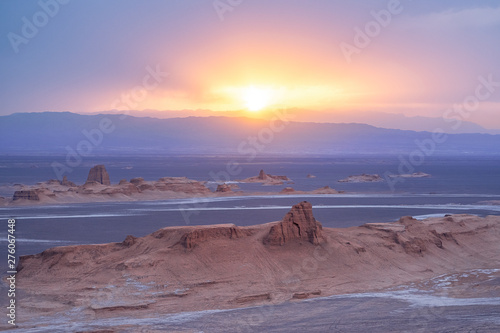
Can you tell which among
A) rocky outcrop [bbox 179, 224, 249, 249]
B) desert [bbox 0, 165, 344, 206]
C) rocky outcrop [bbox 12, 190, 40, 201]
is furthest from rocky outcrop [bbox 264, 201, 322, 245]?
rocky outcrop [bbox 12, 190, 40, 201]

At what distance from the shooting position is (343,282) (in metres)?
25.7

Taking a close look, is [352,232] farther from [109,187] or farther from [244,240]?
[109,187]

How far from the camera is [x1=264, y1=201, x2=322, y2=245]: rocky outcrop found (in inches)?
1108

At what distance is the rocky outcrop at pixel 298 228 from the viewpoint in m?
28.2

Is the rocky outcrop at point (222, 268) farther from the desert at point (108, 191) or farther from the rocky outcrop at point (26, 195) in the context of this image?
the desert at point (108, 191)

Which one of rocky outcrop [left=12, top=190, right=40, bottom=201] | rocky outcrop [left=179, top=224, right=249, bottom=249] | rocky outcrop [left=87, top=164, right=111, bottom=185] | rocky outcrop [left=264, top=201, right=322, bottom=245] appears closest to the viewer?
rocky outcrop [left=179, top=224, right=249, bottom=249]

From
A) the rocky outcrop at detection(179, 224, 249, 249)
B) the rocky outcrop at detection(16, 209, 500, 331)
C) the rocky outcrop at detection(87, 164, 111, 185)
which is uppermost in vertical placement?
the rocky outcrop at detection(87, 164, 111, 185)

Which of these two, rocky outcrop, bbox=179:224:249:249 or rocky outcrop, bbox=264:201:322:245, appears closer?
rocky outcrop, bbox=179:224:249:249

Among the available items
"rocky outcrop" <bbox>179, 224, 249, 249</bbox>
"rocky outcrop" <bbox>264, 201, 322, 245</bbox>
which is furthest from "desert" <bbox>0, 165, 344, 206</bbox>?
"rocky outcrop" <bbox>264, 201, 322, 245</bbox>

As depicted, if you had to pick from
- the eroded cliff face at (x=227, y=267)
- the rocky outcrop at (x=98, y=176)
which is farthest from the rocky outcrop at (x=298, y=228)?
the rocky outcrop at (x=98, y=176)

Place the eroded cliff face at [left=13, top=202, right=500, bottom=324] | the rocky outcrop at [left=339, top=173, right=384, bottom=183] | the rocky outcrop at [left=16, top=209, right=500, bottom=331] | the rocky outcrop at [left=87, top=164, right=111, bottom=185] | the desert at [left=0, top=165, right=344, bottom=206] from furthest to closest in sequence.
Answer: the rocky outcrop at [left=339, top=173, right=384, bottom=183] → the rocky outcrop at [left=87, top=164, right=111, bottom=185] → the desert at [left=0, top=165, right=344, bottom=206] → the eroded cliff face at [left=13, top=202, right=500, bottom=324] → the rocky outcrop at [left=16, top=209, right=500, bottom=331]

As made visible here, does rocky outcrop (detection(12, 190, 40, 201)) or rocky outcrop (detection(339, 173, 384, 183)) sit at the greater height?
rocky outcrop (detection(339, 173, 384, 183))

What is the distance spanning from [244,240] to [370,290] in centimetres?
599

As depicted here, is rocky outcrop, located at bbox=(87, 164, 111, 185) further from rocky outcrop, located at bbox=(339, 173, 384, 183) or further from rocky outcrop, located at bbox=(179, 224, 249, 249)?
rocky outcrop, located at bbox=(179, 224, 249, 249)
